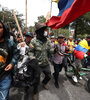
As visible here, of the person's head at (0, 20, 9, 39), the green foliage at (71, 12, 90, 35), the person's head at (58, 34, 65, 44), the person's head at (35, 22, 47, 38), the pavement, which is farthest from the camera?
the green foliage at (71, 12, 90, 35)

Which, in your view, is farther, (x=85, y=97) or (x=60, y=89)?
(x=60, y=89)

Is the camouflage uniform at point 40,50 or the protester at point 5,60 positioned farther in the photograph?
the camouflage uniform at point 40,50

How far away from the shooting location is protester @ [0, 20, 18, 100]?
146 cm

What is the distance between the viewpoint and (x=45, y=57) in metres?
2.32

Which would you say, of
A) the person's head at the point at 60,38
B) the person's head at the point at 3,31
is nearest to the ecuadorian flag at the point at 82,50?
the person's head at the point at 60,38

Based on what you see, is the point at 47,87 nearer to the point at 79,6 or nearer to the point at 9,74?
the point at 9,74

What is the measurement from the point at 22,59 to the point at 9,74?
86 centimetres

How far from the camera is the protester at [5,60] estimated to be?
1.46m

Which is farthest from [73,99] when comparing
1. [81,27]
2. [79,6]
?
[81,27]

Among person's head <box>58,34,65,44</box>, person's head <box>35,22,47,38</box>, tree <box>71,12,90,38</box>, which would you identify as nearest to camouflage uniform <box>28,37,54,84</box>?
person's head <box>35,22,47,38</box>

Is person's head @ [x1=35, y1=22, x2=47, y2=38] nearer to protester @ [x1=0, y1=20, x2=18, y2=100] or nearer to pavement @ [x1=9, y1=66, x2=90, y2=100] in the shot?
protester @ [x1=0, y1=20, x2=18, y2=100]

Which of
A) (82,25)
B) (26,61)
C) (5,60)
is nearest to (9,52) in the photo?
(5,60)

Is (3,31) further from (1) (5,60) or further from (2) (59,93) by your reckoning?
(2) (59,93)

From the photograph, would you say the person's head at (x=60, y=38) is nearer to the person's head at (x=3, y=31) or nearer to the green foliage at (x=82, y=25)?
the person's head at (x=3, y=31)
